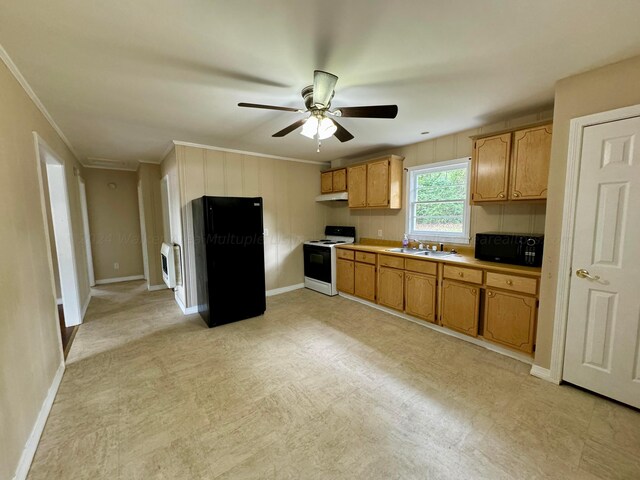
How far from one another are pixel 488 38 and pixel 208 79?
197 cm

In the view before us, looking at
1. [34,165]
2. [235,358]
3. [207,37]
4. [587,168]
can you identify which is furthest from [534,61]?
[34,165]

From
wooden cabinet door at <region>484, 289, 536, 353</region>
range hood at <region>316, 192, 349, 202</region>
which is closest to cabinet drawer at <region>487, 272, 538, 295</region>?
wooden cabinet door at <region>484, 289, 536, 353</region>

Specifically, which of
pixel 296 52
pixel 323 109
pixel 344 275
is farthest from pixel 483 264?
pixel 296 52

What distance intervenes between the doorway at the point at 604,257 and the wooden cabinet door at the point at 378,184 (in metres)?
2.17

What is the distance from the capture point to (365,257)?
404 centimetres

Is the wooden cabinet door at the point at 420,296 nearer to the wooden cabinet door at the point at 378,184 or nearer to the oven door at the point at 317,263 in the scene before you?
the wooden cabinet door at the point at 378,184

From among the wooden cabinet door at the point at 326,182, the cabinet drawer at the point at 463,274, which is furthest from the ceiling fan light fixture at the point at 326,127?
the wooden cabinet door at the point at 326,182

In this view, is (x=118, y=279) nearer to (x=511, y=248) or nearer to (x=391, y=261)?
(x=391, y=261)

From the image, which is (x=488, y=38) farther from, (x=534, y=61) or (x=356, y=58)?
(x=356, y=58)

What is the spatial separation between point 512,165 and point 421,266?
1463 millimetres

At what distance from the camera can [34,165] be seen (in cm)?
216

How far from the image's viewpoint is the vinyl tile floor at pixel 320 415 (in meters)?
1.51

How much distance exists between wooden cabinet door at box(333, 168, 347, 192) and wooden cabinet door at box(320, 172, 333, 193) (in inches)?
4.4

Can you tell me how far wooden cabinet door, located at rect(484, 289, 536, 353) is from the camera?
2.43 metres
